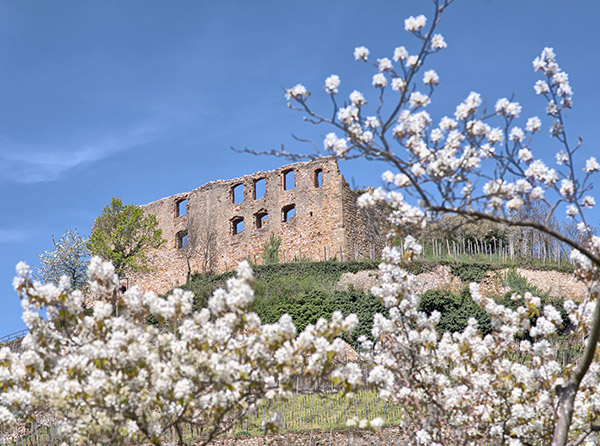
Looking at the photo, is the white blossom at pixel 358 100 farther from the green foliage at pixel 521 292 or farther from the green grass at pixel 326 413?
the green foliage at pixel 521 292

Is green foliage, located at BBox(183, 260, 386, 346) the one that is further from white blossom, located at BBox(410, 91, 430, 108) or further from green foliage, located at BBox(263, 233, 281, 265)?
white blossom, located at BBox(410, 91, 430, 108)

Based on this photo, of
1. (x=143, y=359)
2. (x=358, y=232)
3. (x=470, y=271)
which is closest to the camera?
(x=143, y=359)

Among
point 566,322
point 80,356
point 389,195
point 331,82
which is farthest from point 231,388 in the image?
point 566,322

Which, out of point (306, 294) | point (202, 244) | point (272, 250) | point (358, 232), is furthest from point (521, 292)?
point (202, 244)

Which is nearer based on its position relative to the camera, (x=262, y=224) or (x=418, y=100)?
→ (x=418, y=100)

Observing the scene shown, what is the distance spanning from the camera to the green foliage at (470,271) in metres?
25.9

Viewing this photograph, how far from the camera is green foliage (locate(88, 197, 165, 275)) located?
31.6 m

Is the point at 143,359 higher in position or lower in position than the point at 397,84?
lower

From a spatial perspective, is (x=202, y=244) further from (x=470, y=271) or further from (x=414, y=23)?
(x=414, y=23)

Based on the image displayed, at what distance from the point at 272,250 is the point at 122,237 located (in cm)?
681

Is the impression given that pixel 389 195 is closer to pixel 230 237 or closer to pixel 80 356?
pixel 80 356

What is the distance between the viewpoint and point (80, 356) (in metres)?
6.34

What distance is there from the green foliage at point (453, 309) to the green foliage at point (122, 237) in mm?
14428

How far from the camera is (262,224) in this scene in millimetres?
33969
